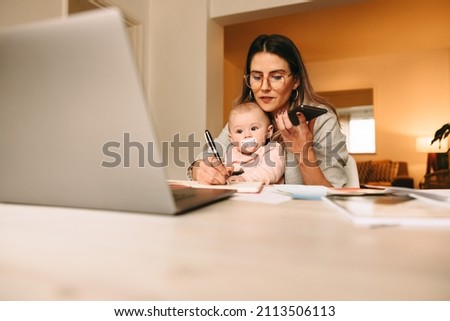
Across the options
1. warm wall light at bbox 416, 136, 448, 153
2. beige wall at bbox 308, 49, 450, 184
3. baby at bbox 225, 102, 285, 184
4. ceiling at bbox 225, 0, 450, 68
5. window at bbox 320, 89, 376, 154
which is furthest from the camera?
window at bbox 320, 89, 376, 154

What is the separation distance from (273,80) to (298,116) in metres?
0.40

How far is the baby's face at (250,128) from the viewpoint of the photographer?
149 cm

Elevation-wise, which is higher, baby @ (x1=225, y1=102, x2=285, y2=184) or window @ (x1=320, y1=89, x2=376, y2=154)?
window @ (x1=320, y1=89, x2=376, y2=154)

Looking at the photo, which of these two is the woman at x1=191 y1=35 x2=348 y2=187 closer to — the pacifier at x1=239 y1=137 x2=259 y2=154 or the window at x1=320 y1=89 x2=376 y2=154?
the pacifier at x1=239 y1=137 x2=259 y2=154

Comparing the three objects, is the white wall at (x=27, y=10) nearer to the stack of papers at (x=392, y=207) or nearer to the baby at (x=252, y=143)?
the baby at (x=252, y=143)

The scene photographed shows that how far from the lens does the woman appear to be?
4.27 feet

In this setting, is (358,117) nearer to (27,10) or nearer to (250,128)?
(250,128)

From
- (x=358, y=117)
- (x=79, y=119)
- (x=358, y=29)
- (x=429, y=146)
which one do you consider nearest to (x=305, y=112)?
(x=79, y=119)

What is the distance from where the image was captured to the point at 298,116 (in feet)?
4.04

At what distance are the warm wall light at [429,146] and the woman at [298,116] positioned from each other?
427 centimetres

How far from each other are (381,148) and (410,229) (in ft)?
19.8

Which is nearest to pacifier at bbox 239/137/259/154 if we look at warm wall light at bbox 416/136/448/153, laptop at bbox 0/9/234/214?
laptop at bbox 0/9/234/214

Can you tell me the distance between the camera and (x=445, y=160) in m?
4.71

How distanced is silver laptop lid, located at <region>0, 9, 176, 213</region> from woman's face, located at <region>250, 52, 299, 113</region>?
1254 millimetres
